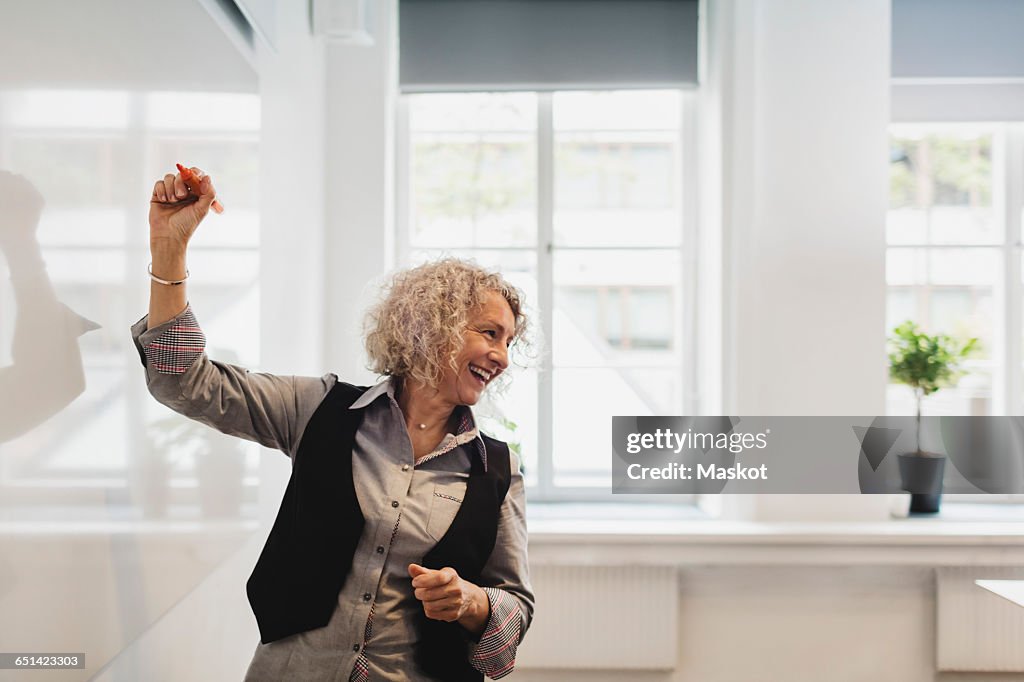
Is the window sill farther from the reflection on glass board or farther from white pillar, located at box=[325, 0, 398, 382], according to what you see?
the reflection on glass board

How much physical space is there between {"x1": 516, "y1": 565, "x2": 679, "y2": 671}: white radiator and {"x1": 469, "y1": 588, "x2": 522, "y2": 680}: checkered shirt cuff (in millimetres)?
1269

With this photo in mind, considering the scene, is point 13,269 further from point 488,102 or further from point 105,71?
point 488,102

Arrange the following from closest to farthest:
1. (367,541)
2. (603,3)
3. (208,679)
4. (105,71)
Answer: (105,71) → (367,541) → (208,679) → (603,3)

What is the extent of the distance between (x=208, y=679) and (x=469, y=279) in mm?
1074

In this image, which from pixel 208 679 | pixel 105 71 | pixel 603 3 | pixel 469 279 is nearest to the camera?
pixel 105 71

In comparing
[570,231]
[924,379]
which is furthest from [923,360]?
[570,231]

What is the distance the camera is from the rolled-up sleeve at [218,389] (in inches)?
42.5

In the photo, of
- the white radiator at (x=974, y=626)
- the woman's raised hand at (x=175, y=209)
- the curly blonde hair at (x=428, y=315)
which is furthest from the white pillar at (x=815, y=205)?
the woman's raised hand at (x=175, y=209)

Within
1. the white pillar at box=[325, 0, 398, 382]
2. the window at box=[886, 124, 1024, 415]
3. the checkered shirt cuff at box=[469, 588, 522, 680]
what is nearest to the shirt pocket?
the checkered shirt cuff at box=[469, 588, 522, 680]

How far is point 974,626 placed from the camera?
8.36ft

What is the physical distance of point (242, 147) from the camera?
1717 mm

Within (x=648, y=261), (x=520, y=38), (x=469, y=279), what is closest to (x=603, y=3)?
(x=520, y=38)

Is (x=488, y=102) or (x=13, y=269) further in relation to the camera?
(x=488, y=102)

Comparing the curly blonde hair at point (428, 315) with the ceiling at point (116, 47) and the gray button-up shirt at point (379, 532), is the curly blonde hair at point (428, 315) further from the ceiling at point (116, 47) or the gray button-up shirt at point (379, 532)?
the ceiling at point (116, 47)
